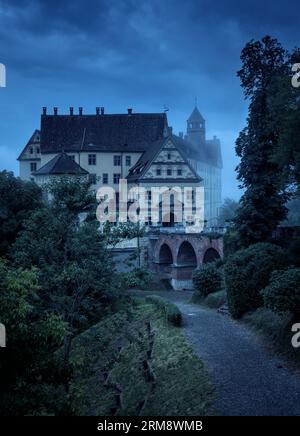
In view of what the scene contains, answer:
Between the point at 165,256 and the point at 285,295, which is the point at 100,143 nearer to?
the point at 165,256

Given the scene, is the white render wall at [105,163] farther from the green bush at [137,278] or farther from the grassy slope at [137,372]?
the green bush at [137,278]

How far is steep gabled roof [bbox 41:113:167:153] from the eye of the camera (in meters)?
61.5

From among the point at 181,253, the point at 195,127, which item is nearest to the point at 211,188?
the point at 195,127

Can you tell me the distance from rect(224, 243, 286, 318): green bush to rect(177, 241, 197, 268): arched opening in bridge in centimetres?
2160

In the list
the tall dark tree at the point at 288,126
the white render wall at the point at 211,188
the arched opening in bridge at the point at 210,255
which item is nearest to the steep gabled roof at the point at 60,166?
the white render wall at the point at 211,188

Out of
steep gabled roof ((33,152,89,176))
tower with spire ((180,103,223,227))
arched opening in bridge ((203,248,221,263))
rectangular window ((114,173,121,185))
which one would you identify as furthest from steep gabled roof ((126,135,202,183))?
arched opening in bridge ((203,248,221,263))

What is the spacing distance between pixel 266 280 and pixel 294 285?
649cm

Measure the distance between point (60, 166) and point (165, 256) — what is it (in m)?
15.4

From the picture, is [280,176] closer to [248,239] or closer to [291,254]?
[291,254]

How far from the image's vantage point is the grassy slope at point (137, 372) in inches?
556

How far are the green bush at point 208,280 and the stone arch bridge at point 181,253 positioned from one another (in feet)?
22.4

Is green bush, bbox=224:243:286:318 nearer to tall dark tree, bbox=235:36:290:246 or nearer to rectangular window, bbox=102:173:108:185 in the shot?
tall dark tree, bbox=235:36:290:246

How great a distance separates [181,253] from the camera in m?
45.6

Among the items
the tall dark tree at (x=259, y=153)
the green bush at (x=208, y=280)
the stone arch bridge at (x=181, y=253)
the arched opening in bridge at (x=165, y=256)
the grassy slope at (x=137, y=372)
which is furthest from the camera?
the arched opening in bridge at (x=165, y=256)
